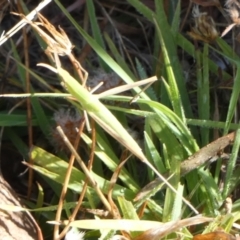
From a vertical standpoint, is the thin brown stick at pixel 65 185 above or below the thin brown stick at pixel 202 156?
above

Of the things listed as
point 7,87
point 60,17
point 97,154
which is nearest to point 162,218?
point 97,154

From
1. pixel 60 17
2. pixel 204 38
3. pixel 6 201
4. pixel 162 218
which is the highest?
pixel 60 17

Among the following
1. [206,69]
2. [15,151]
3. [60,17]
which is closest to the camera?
[206,69]

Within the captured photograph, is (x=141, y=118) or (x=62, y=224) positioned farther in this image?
(x=141, y=118)

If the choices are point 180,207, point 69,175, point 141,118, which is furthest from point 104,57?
point 180,207

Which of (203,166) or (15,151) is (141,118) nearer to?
(203,166)

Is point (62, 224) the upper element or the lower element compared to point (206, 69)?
lower

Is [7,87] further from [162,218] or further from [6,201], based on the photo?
[162,218]

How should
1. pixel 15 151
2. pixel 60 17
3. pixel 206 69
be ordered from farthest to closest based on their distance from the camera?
1. pixel 60 17
2. pixel 15 151
3. pixel 206 69

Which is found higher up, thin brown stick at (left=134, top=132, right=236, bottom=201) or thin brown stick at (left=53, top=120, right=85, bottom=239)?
thin brown stick at (left=53, top=120, right=85, bottom=239)
